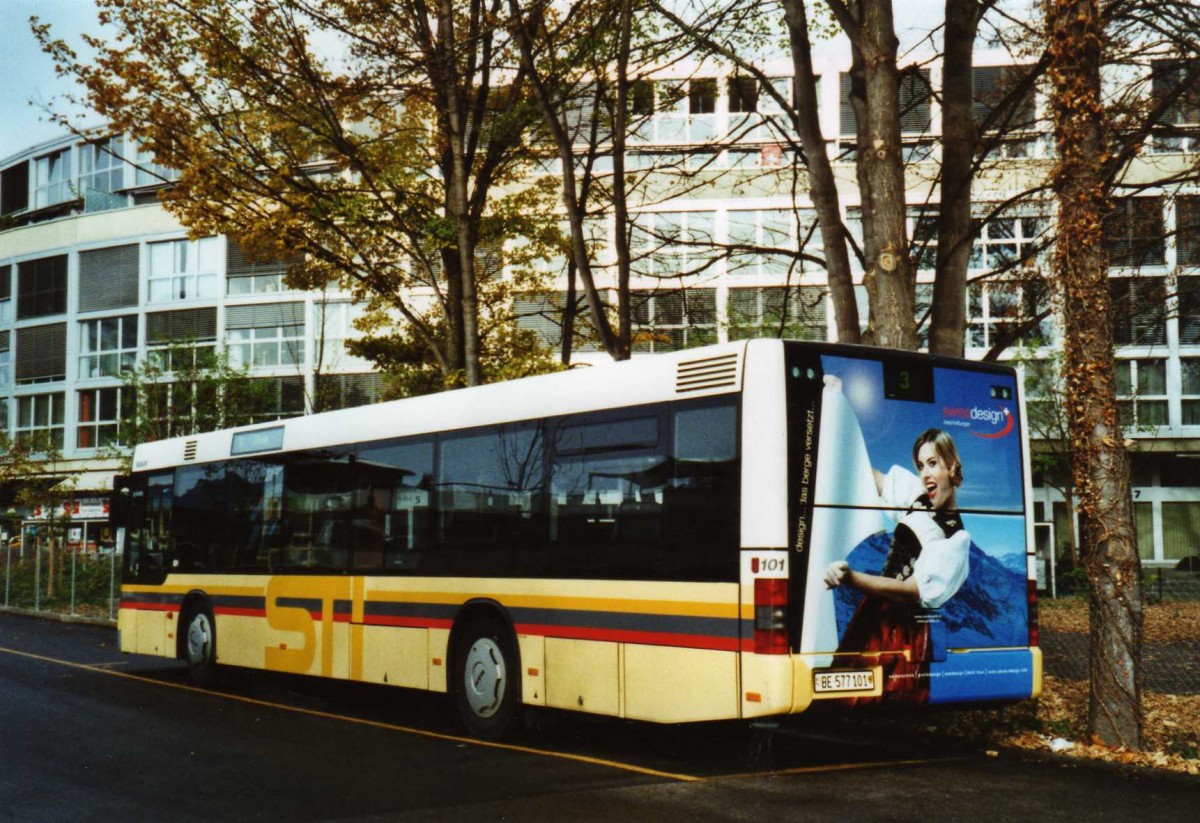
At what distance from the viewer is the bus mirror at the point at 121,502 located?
18391 mm

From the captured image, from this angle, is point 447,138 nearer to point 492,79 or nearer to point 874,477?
point 492,79

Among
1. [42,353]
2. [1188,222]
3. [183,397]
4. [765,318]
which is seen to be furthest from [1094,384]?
[42,353]

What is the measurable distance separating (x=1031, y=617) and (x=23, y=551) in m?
38.5

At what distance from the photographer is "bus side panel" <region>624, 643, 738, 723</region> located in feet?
29.9

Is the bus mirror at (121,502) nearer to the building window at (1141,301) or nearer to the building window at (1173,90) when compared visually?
the building window at (1141,301)

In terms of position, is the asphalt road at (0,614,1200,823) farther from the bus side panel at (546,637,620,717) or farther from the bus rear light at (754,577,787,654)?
the bus rear light at (754,577,787,654)

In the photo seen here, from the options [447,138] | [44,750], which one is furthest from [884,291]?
[447,138]

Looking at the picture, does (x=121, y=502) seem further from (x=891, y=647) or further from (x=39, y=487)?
(x=39, y=487)

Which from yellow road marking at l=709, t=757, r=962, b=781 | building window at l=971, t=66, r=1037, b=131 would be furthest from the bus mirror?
yellow road marking at l=709, t=757, r=962, b=781

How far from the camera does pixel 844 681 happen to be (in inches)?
360

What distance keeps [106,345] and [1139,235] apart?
52423mm

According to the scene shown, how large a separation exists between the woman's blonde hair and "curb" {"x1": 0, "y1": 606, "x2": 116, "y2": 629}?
22.9 m

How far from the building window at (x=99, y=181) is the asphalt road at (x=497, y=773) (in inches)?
2151

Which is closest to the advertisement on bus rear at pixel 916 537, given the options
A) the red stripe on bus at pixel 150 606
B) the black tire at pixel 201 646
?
the black tire at pixel 201 646
